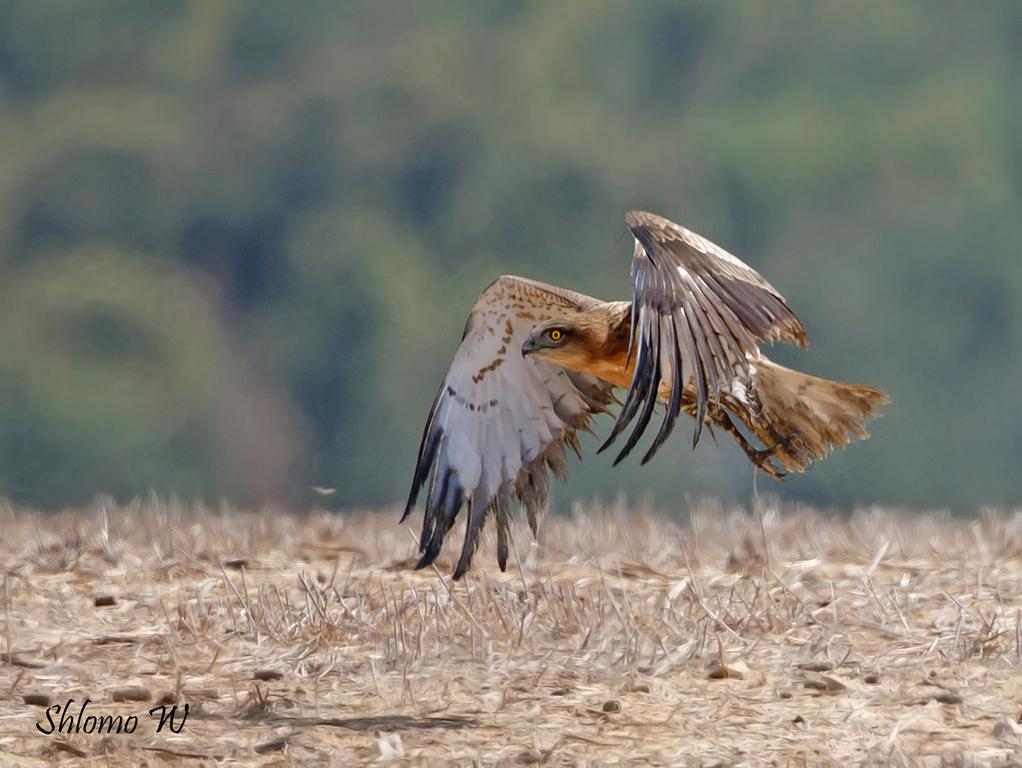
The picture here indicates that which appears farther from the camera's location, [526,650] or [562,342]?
[562,342]

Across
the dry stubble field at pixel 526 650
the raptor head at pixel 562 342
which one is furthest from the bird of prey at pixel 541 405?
the dry stubble field at pixel 526 650

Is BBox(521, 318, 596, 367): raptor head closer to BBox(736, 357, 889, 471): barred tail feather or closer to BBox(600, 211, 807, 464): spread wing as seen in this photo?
BBox(736, 357, 889, 471): barred tail feather

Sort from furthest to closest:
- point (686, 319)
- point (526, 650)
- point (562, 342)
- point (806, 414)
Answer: point (806, 414)
point (562, 342)
point (526, 650)
point (686, 319)

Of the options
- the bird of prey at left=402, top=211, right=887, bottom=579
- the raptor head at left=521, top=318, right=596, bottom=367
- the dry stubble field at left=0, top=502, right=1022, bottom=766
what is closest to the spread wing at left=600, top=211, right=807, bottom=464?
the bird of prey at left=402, top=211, right=887, bottom=579

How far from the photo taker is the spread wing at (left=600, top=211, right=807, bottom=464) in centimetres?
412

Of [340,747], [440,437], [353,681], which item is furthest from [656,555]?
[340,747]

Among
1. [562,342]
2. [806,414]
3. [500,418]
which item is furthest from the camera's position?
[806,414]

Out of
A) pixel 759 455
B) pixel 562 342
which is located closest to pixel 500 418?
pixel 562 342

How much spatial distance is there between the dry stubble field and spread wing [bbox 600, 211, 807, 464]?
696 millimetres

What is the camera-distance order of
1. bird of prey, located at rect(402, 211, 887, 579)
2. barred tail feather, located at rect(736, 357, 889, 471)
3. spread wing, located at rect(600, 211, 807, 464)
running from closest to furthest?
1. spread wing, located at rect(600, 211, 807, 464)
2. bird of prey, located at rect(402, 211, 887, 579)
3. barred tail feather, located at rect(736, 357, 889, 471)

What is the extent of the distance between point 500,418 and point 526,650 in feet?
3.96

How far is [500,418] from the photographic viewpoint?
212 inches

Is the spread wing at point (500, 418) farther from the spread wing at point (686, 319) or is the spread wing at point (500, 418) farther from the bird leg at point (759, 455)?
the spread wing at point (686, 319)

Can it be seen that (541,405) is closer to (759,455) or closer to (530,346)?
(530,346)
